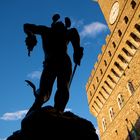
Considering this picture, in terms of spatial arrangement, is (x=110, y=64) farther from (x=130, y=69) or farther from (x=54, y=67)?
(x=54, y=67)

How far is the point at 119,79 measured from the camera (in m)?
24.0

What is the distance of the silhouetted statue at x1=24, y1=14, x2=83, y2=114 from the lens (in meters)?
4.34

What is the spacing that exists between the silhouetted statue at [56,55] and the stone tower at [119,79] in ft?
52.4

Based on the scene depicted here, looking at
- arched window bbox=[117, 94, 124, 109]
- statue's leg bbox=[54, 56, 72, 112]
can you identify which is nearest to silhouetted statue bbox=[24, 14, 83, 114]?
statue's leg bbox=[54, 56, 72, 112]

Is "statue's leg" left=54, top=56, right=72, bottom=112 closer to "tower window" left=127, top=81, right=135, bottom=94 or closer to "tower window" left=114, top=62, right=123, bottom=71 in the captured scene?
"tower window" left=127, top=81, right=135, bottom=94

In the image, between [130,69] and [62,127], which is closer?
[62,127]

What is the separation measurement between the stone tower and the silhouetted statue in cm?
1599

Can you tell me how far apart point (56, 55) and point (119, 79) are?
19793 mm

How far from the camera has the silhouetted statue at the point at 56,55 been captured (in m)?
4.34

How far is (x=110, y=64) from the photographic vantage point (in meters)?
24.4

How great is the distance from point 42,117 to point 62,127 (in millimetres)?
263

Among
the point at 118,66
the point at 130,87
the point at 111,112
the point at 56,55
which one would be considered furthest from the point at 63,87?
the point at 111,112

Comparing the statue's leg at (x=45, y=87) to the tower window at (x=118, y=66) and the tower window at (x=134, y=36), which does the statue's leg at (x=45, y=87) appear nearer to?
the tower window at (x=134, y=36)

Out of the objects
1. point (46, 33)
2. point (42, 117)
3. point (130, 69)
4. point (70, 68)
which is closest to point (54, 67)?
point (70, 68)
